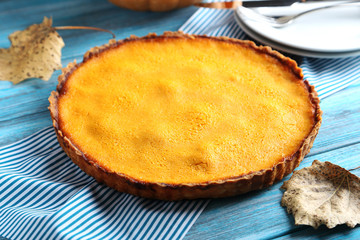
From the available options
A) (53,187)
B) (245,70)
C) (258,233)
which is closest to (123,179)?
(53,187)

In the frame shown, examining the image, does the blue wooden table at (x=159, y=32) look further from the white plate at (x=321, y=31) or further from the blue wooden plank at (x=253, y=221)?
the white plate at (x=321, y=31)

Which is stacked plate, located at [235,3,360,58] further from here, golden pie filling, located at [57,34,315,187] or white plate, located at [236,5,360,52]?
golden pie filling, located at [57,34,315,187]

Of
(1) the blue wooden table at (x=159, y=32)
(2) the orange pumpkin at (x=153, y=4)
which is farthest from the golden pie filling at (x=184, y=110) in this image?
(2) the orange pumpkin at (x=153, y=4)

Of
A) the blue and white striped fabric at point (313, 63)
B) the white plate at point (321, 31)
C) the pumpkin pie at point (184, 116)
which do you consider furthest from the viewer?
the white plate at point (321, 31)

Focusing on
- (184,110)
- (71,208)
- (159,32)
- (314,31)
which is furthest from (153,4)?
(71,208)

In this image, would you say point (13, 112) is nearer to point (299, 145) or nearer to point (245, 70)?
point (245, 70)

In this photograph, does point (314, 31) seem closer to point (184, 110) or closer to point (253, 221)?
point (184, 110)

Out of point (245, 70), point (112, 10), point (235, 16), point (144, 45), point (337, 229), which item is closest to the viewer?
point (337, 229)

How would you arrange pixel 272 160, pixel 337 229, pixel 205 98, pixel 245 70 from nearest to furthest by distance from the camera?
pixel 337 229
pixel 272 160
pixel 205 98
pixel 245 70
